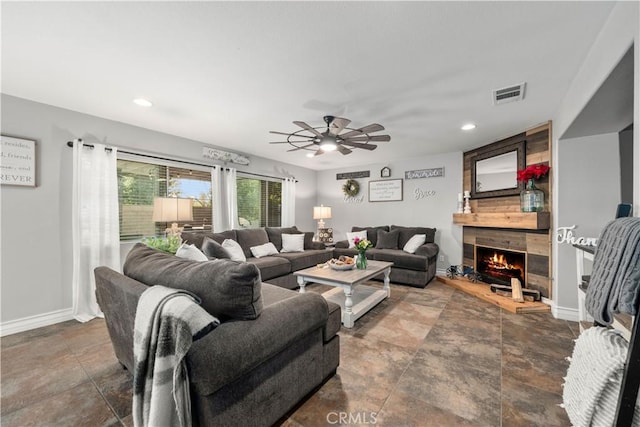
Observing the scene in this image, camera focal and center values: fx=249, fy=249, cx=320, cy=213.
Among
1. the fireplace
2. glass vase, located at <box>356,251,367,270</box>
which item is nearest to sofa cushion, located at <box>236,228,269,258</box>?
glass vase, located at <box>356,251,367,270</box>

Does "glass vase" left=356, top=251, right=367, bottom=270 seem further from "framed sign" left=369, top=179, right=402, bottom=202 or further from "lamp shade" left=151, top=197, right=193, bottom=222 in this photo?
"framed sign" left=369, top=179, right=402, bottom=202

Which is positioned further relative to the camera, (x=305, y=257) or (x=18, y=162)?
(x=305, y=257)

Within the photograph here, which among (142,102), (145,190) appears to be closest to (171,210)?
(145,190)

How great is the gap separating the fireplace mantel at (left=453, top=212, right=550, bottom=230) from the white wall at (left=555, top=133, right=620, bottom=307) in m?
0.24

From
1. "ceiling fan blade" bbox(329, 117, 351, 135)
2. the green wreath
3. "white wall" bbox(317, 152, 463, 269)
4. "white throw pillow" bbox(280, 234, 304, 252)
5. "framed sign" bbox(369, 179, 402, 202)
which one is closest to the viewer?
"ceiling fan blade" bbox(329, 117, 351, 135)

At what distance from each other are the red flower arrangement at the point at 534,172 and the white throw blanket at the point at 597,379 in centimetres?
287

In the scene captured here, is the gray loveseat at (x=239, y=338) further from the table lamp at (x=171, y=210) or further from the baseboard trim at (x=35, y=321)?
the baseboard trim at (x=35, y=321)

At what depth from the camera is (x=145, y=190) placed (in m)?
3.61

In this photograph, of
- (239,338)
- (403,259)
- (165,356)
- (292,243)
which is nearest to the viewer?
(165,356)

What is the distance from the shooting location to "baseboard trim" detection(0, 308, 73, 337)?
254 centimetres

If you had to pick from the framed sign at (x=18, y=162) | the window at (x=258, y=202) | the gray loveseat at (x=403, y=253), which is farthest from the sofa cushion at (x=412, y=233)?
the framed sign at (x=18, y=162)

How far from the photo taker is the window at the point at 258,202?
4.99 m

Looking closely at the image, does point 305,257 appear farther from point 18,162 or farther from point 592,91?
point 592,91

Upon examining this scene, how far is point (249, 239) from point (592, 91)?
425 cm
